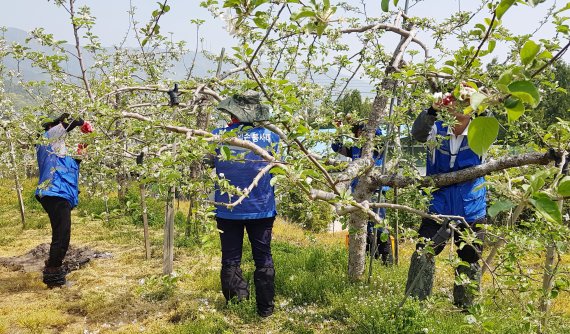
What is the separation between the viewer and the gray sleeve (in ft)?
9.11

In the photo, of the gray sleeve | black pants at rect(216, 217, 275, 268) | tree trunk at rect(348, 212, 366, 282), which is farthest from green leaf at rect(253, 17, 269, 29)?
tree trunk at rect(348, 212, 366, 282)

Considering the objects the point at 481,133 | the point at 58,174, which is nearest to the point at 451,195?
the point at 481,133

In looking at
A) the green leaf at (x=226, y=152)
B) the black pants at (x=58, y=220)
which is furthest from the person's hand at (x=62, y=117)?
the green leaf at (x=226, y=152)

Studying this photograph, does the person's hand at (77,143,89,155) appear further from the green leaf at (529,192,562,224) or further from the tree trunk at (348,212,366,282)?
the green leaf at (529,192,562,224)

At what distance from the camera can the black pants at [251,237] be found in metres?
3.70

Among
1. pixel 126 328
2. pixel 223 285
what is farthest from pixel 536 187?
pixel 126 328

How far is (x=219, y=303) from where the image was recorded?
13.2 ft

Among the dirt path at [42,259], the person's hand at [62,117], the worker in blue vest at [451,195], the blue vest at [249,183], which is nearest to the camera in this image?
the worker in blue vest at [451,195]

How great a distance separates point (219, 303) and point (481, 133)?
12.7 ft

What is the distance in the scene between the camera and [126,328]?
3660 millimetres

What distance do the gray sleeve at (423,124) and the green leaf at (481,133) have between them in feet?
7.71

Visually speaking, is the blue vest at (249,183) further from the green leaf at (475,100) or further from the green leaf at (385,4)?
the green leaf at (475,100)

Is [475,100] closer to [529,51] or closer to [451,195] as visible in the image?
[529,51]

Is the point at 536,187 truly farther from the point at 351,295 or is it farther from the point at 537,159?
the point at 351,295
